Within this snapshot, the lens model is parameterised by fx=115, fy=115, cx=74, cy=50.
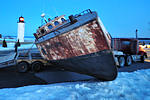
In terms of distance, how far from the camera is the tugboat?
4.40 metres

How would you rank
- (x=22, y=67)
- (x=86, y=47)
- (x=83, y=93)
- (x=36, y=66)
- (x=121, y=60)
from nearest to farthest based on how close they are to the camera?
(x=83, y=93)
(x=86, y=47)
(x=22, y=67)
(x=36, y=66)
(x=121, y=60)

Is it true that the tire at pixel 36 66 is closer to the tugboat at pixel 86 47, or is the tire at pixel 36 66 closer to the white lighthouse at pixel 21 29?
the tugboat at pixel 86 47

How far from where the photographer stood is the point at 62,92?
4.30 m

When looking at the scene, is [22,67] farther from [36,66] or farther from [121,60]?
[121,60]

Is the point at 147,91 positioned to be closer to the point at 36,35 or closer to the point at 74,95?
the point at 74,95

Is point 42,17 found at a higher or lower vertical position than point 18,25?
lower

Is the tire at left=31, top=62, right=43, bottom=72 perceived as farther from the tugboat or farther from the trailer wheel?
the trailer wheel

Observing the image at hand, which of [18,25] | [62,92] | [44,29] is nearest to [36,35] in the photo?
[44,29]

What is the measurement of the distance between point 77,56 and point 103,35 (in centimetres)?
142

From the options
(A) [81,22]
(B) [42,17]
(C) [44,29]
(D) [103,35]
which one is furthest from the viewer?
(B) [42,17]

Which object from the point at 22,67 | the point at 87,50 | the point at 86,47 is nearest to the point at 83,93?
the point at 87,50

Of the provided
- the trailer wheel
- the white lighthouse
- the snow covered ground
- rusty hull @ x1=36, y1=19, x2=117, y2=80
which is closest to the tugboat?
rusty hull @ x1=36, y1=19, x2=117, y2=80

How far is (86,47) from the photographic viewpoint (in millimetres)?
4676

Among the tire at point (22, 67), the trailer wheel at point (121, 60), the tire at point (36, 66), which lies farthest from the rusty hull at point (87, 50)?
the trailer wheel at point (121, 60)
